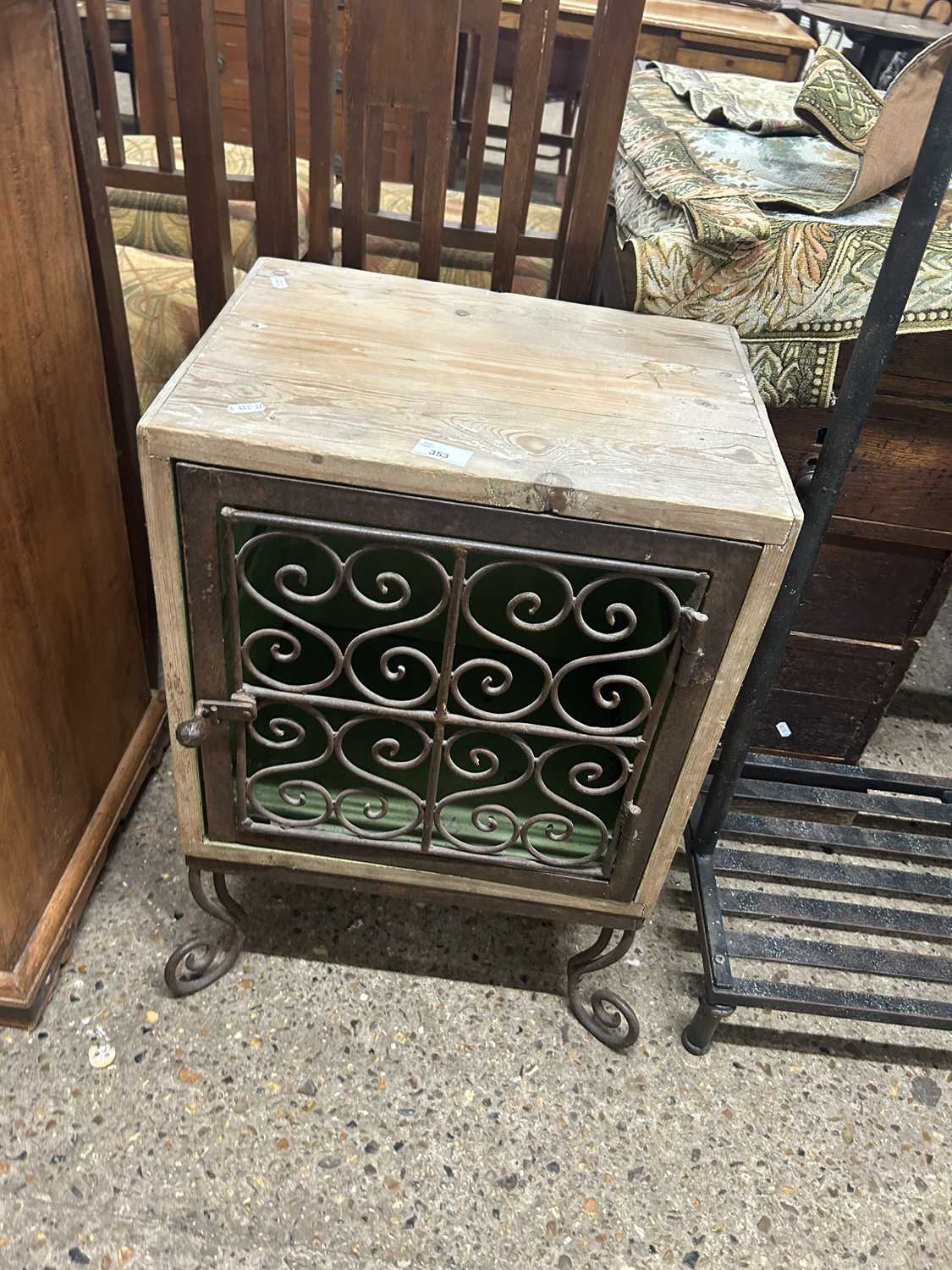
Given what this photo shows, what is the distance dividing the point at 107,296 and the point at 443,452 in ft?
2.02

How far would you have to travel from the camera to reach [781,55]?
294 centimetres

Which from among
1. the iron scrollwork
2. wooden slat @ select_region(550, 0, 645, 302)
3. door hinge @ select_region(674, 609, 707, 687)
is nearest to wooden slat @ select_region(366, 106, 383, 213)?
wooden slat @ select_region(550, 0, 645, 302)

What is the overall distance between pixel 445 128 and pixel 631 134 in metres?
0.55

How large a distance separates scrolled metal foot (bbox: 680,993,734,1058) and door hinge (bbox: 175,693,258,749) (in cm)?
69

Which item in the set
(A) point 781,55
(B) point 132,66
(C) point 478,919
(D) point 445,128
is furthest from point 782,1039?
(B) point 132,66

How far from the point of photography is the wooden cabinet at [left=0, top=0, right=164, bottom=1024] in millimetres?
939

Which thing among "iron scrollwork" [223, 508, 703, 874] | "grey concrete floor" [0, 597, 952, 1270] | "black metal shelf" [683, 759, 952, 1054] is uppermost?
"iron scrollwork" [223, 508, 703, 874]

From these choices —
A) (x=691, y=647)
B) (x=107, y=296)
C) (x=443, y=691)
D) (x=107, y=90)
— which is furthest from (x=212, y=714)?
(x=107, y=90)

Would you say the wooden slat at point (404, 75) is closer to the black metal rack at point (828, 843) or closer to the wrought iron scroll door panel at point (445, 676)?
the wrought iron scroll door panel at point (445, 676)

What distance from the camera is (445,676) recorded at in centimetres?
91

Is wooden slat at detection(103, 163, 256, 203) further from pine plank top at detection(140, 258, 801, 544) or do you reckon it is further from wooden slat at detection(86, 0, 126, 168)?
pine plank top at detection(140, 258, 801, 544)

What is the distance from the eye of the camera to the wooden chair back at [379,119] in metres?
1.06

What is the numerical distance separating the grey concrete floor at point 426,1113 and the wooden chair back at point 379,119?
0.89 metres

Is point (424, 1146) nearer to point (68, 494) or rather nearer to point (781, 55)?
point (68, 494)
